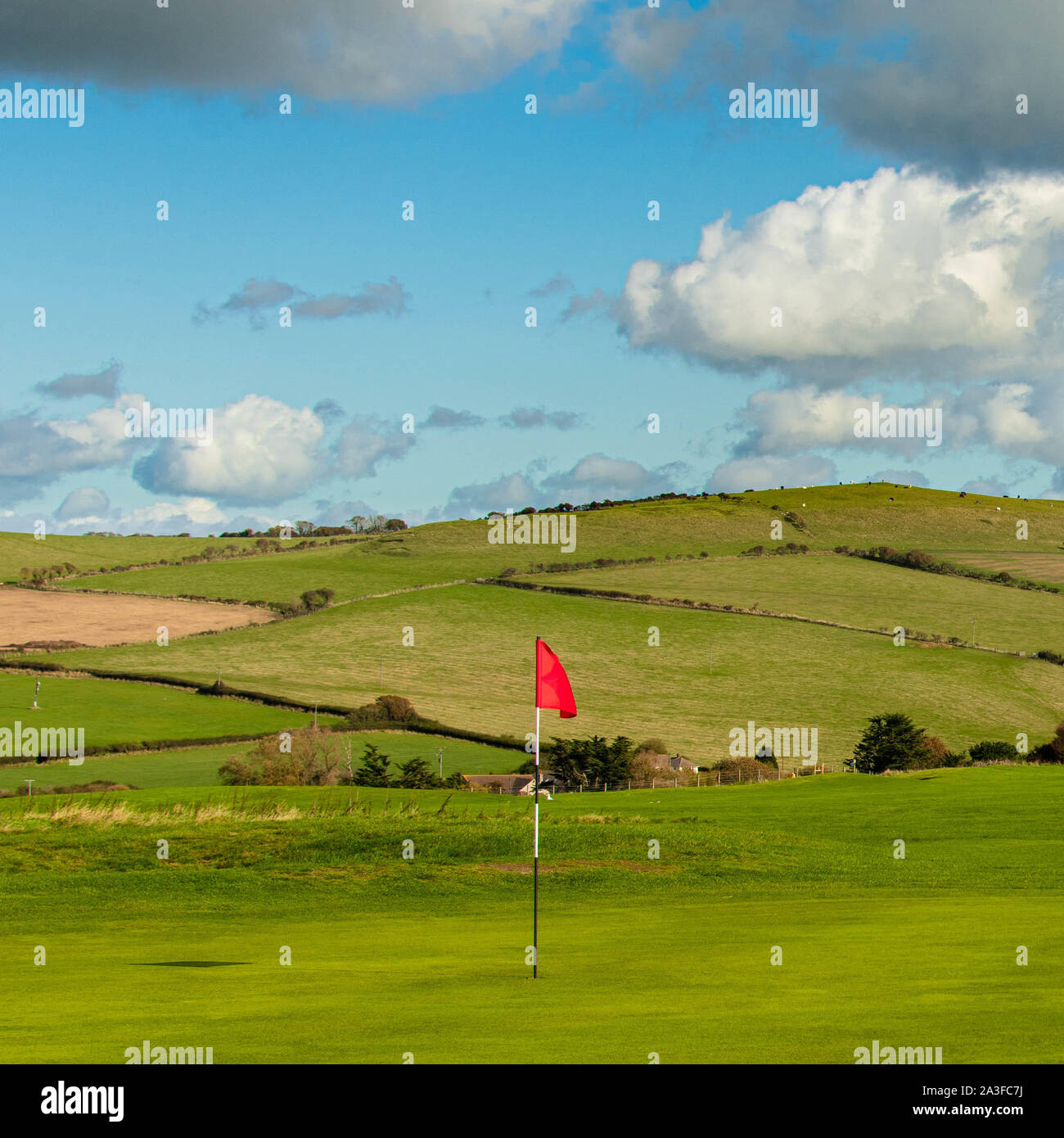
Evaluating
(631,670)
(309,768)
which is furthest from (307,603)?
(309,768)

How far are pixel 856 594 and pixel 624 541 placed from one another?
35.2m

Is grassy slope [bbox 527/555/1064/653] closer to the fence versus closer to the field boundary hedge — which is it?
the field boundary hedge

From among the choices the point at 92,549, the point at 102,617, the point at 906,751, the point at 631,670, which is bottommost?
the point at 906,751

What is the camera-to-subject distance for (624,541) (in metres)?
158

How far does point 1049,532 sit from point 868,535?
24.1 metres

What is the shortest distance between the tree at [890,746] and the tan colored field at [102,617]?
62.0m

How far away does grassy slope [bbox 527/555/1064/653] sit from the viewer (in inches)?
4715

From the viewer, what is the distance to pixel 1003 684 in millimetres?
105125

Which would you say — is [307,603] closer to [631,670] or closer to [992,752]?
[631,670]

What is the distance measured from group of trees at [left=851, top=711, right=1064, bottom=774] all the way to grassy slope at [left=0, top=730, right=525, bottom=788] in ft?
76.2

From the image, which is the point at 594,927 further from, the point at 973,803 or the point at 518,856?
the point at 973,803

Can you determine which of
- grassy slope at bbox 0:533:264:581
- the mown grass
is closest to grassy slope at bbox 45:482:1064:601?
grassy slope at bbox 0:533:264:581

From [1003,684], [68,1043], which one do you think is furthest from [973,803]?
[1003,684]

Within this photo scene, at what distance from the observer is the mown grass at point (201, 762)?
73.4m
